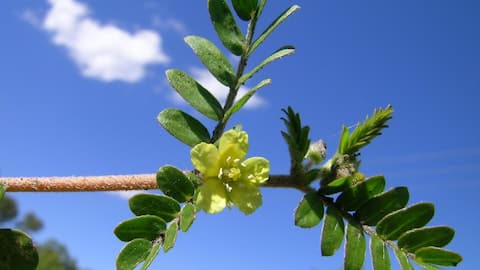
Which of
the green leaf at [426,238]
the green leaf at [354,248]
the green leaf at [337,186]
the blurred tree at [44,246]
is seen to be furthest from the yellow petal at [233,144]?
the blurred tree at [44,246]

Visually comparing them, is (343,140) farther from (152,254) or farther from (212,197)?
(152,254)

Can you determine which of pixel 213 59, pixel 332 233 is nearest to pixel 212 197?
pixel 332 233

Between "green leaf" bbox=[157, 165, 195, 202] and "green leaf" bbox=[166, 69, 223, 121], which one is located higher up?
"green leaf" bbox=[166, 69, 223, 121]

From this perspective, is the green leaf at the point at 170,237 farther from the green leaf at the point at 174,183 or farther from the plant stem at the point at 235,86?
the plant stem at the point at 235,86

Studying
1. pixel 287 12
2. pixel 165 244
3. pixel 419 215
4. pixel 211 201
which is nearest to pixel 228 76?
pixel 287 12

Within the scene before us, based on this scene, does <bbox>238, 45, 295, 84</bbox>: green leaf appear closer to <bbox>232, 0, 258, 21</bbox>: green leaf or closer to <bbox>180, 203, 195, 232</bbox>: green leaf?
<bbox>232, 0, 258, 21</bbox>: green leaf

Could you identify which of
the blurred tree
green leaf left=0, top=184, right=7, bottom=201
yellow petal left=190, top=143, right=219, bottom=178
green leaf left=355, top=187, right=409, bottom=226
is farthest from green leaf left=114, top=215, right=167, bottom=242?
the blurred tree

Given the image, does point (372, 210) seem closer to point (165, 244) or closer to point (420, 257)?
point (420, 257)
